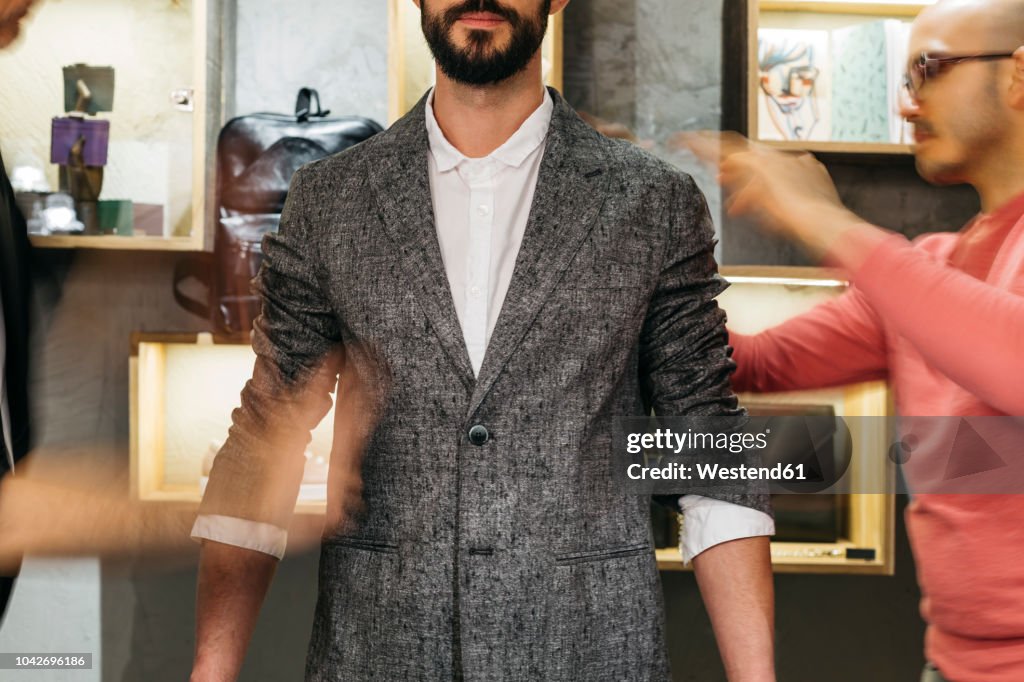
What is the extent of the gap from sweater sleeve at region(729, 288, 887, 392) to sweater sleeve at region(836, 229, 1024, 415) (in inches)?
5.4

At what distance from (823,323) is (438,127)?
0.55 metres

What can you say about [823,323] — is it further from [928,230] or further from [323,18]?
[323,18]

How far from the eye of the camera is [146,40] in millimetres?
1575

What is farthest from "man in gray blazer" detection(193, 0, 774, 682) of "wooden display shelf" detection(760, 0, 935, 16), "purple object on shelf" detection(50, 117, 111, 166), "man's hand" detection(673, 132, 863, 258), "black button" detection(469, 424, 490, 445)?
"purple object on shelf" detection(50, 117, 111, 166)

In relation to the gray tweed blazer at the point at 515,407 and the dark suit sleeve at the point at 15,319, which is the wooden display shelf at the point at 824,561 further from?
the dark suit sleeve at the point at 15,319

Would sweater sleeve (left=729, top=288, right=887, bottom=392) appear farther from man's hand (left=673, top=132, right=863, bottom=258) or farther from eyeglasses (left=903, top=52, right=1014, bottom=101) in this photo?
eyeglasses (left=903, top=52, right=1014, bottom=101)

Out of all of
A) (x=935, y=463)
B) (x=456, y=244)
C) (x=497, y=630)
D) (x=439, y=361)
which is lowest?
(x=497, y=630)

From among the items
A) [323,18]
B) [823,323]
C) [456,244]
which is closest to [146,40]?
[323,18]

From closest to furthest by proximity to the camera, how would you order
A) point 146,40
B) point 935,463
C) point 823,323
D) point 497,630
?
1. point 497,630
2. point 935,463
3. point 823,323
4. point 146,40

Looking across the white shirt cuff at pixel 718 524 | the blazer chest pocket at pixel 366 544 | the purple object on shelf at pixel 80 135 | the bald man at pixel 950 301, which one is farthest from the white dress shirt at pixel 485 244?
the purple object on shelf at pixel 80 135

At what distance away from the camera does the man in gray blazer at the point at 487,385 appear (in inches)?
42.1

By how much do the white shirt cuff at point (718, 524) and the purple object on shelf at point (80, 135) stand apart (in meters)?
1.08

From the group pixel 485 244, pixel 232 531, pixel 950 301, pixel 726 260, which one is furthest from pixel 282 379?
pixel 950 301

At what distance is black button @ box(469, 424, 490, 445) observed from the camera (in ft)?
3.50
